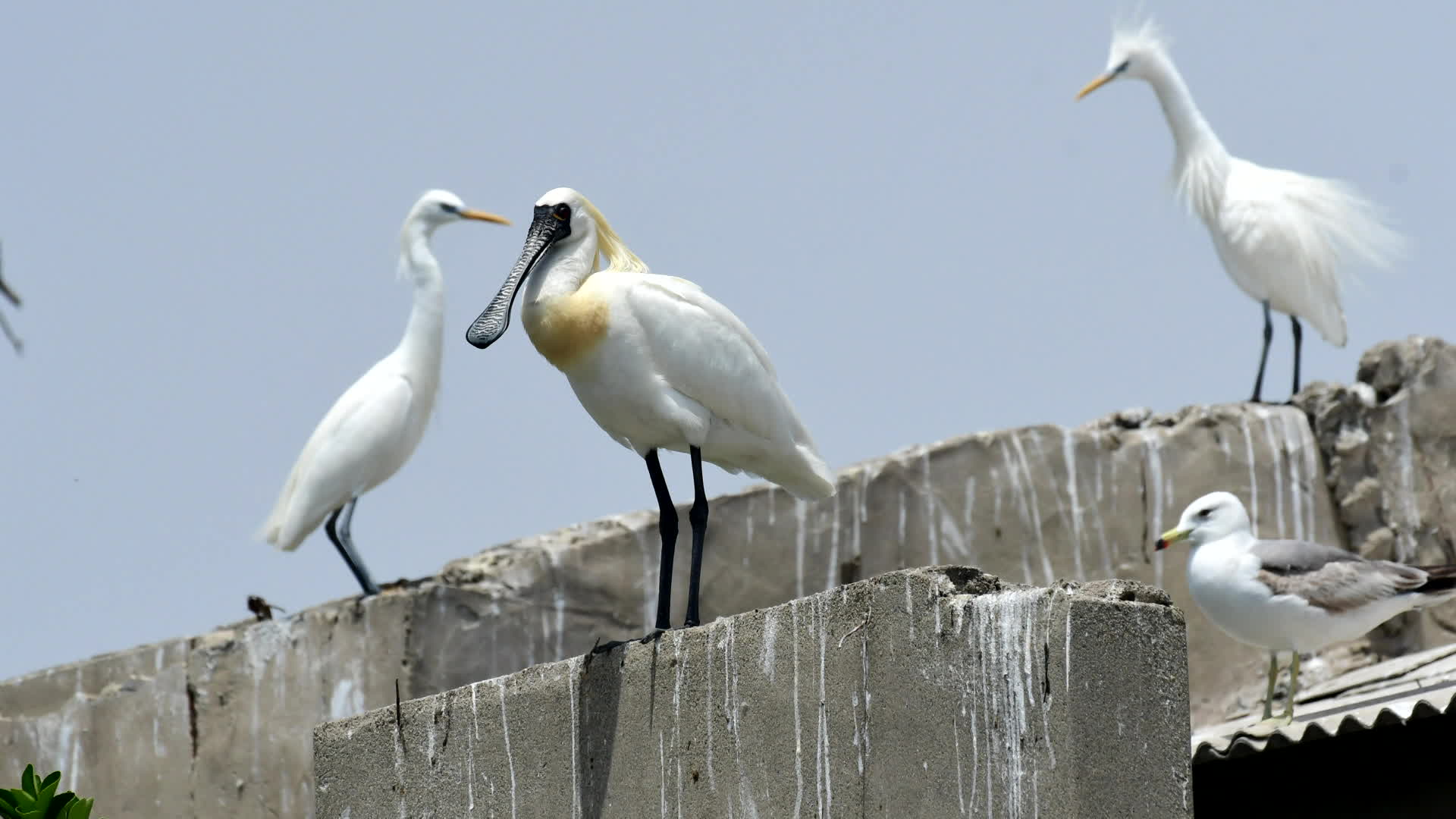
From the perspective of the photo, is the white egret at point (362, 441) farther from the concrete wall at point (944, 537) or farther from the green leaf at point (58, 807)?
the green leaf at point (58, 807)

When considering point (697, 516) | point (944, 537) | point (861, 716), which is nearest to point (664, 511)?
point (697, 516)

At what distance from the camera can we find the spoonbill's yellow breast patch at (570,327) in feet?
18.1

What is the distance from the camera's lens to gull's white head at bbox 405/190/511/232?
13.0 m

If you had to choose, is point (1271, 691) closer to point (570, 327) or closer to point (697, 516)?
point (697, 516)

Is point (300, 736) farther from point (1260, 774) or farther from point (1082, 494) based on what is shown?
point (1260, 774)

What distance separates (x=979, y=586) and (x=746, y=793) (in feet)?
2.77

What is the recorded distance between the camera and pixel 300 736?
9.70 m

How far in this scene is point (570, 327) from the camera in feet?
18.1

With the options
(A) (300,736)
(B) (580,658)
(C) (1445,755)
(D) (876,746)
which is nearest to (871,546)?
(A) (300,736)

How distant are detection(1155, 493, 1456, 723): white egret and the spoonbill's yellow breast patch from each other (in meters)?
3.15

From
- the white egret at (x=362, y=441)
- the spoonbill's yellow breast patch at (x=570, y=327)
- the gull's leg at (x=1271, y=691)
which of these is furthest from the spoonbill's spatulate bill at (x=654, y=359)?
the white egret at (x=362, y=441)

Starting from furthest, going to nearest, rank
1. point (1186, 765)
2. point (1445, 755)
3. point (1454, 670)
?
point (1454, 670) → point (1445, 755) → point (1186, 765)

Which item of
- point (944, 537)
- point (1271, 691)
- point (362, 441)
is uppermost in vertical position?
point (362, 441)

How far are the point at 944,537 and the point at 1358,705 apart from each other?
2.74 metres
